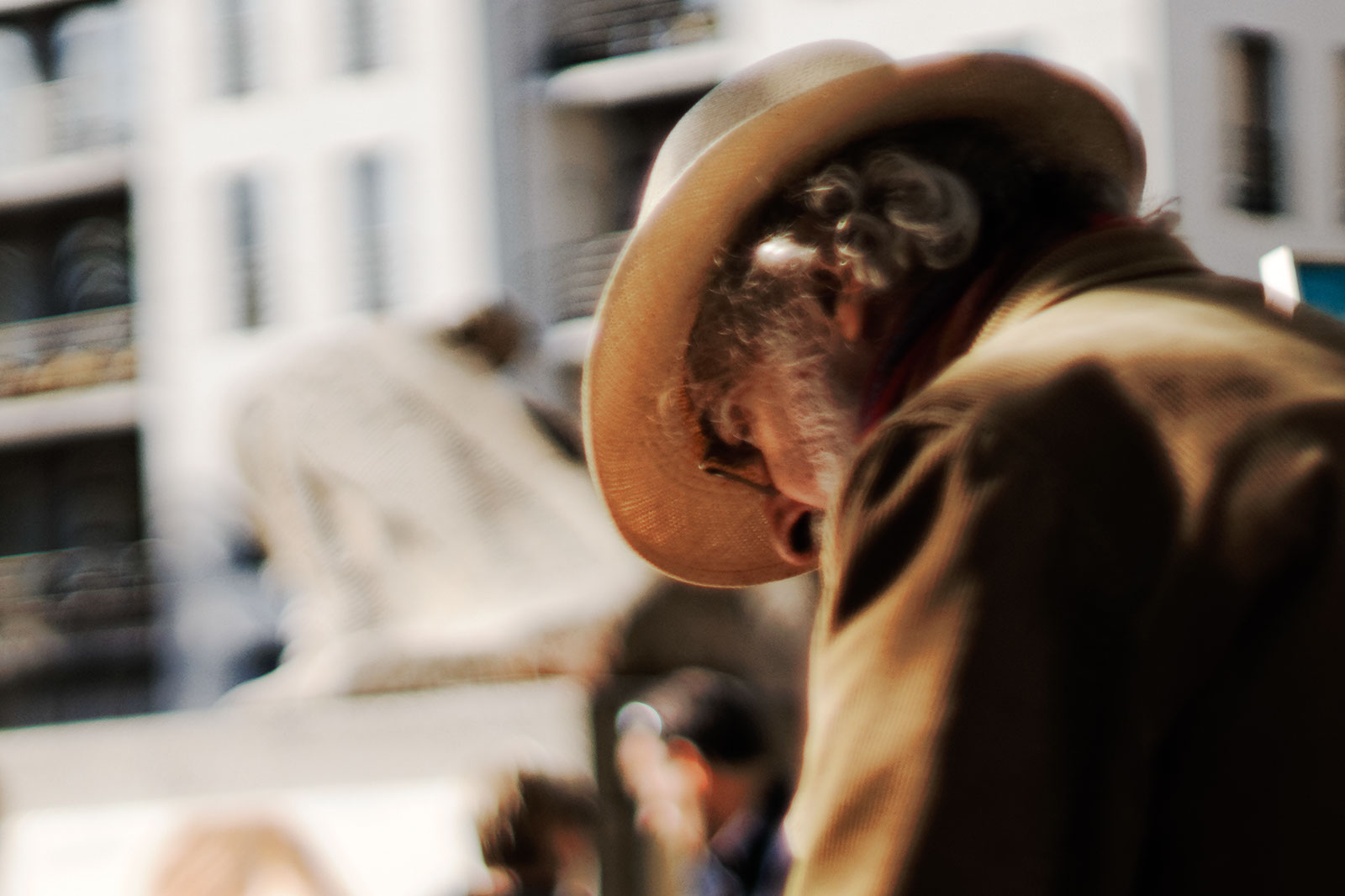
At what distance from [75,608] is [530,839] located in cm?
2016

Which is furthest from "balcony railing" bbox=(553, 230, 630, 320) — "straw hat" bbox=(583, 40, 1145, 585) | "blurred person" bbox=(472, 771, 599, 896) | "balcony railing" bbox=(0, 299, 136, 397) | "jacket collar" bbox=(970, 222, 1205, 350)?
"jacket collar" bbox=(970, 222, 1205, 350)

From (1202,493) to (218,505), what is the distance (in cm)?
2077

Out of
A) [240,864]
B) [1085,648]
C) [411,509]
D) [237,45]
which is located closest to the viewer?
[1085,648]

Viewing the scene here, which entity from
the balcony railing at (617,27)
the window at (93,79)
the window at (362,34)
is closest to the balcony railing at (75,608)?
the window at (93,79)

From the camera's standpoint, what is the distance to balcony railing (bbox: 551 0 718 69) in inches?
757

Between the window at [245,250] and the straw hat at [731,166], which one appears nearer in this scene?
the straw hat at [731,166]

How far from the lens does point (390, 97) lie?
2014 centimetres

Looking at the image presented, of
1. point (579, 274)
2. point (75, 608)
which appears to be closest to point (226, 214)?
point (579, 274)

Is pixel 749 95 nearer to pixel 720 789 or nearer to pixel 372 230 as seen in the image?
pixel 720 789

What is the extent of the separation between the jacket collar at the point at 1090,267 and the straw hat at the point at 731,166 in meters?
0.12

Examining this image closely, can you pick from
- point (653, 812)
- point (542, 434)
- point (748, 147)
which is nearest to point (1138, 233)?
point (748, 147)

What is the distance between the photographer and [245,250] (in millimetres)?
21000

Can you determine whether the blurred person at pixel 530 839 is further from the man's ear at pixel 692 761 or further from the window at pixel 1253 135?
the window at pixel 1253 135

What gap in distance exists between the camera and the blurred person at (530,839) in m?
3.52
